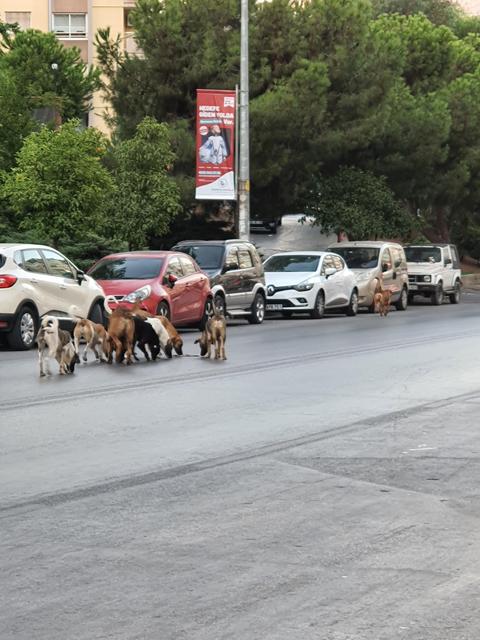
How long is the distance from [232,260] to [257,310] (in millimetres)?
1278

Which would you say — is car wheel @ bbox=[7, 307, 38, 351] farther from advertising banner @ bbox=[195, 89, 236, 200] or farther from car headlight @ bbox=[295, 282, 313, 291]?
advertising banner @ bbox=[195, 89, 236, 200]

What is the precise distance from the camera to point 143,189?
3706cm

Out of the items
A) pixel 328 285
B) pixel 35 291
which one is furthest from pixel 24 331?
pixel 328 285

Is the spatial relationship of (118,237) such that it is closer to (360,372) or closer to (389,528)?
(360,372)

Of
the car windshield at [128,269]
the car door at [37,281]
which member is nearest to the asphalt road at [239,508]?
the car door at [37,281]

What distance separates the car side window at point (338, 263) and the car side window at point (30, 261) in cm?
1379

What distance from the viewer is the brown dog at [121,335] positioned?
762 inches

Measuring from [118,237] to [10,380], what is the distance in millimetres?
19892

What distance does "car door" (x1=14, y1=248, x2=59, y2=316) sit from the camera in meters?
22.9

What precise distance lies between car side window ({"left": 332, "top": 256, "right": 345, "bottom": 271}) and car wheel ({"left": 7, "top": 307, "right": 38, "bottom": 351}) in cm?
1464

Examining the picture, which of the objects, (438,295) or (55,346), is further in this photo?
(438,295)

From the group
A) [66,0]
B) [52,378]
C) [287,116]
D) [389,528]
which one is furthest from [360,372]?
[66,0]

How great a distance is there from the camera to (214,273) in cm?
3058

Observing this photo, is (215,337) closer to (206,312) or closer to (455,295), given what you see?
(206,312)
